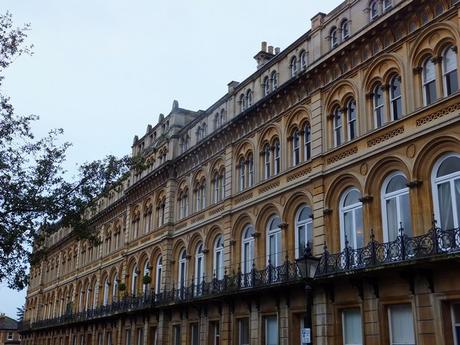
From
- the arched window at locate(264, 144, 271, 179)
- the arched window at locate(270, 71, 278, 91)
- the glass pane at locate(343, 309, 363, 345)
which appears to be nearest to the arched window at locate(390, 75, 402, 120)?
the glass pane at locate(343, 309, 363, 345)

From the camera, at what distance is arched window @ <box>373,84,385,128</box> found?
2222 cm

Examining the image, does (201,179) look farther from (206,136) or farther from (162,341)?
(162,341)

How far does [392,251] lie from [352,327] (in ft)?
11.9

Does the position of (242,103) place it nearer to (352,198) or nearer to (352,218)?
(352,198)

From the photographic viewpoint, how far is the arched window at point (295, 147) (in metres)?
26.7

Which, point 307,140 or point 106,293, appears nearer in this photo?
point 307,140

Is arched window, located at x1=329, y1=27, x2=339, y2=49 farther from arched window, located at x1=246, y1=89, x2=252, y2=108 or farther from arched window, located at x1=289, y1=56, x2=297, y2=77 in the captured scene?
arched window, located at x1=246, y1=89, x2=252, y2=108

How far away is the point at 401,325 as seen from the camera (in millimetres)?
19547

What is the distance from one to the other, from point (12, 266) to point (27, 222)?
239cm

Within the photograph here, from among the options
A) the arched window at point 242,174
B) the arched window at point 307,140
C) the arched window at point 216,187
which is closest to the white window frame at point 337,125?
the arched window at point 307,140

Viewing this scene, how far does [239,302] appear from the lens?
28188 millimetres

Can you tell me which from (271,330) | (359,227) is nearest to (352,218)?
(359,227)

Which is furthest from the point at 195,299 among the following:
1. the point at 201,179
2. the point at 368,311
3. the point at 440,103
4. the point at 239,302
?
the point at 440,103

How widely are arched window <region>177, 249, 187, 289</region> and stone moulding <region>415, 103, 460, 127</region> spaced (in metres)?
19.2
